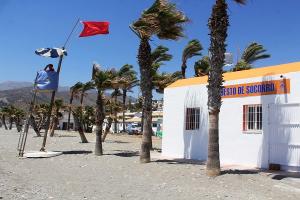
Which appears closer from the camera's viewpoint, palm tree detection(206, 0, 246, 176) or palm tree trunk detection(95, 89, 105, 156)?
palm tree detection(206, 0, 246, 176)

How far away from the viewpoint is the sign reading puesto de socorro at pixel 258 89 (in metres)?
15.8

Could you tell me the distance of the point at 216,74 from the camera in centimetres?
1430

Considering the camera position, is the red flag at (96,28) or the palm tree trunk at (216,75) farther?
the red flag at (96,28)

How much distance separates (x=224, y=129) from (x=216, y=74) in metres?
4.73

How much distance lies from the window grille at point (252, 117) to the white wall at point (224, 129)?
20 cm

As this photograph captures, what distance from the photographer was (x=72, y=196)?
10.7 m

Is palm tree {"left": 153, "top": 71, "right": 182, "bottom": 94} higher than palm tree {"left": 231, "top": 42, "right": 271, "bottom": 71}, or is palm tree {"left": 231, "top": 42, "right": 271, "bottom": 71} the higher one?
palm tree {"left": 231, "top": 42, "right": 271, "bottom": 71}

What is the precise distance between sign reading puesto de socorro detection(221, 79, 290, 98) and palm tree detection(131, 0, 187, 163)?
11.0ft

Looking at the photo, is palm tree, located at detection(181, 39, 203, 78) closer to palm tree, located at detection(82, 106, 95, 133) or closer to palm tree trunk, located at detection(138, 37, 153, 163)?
palm tree trunk, located at detection(138, 37, 153, 163)

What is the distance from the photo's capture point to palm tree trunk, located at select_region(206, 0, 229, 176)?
14.1m

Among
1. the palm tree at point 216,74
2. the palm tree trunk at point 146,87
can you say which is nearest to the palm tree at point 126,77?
the palm tree trunk at point 146,87

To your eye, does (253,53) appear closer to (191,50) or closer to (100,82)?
(191,50)

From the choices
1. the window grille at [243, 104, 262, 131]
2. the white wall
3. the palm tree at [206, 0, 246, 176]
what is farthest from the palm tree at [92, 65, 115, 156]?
the palm tree at [206, 0, 246, 176]

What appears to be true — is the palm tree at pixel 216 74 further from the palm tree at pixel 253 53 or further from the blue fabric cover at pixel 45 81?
the palm tree at pixel 253 53
